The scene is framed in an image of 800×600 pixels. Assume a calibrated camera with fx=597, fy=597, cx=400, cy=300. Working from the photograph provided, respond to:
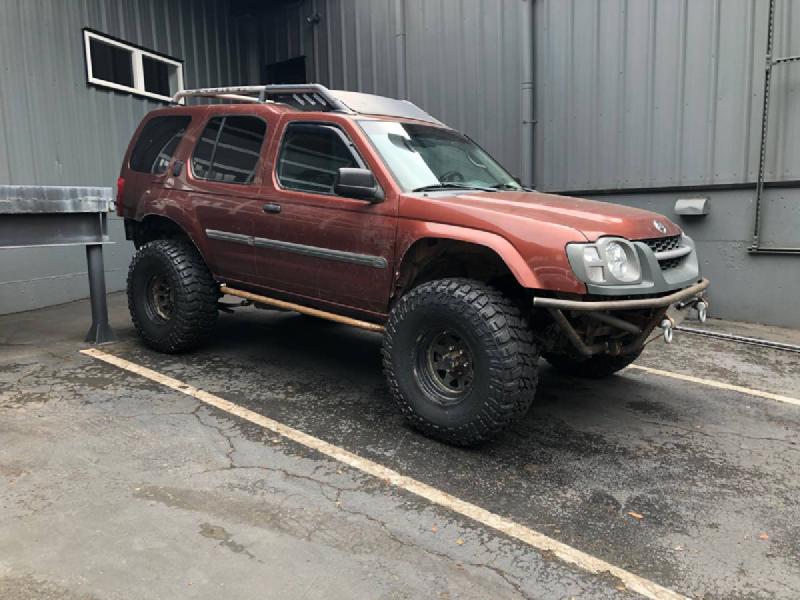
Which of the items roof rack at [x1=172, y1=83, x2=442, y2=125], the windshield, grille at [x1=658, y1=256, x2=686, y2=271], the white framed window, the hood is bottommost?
grille at [x1=658, y1=256, x2=686, y2=271]

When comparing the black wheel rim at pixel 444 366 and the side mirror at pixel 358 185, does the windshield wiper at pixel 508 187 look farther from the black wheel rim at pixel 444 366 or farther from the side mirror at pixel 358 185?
the black wheel rim at pixel 444 366

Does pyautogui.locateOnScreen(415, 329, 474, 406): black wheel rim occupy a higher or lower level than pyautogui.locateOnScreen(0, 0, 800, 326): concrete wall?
lower

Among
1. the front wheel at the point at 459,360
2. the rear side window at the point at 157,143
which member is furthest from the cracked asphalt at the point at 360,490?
the rear side window at the point at 157,143

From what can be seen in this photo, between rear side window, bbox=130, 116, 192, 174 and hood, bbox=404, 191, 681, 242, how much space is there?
2.66m

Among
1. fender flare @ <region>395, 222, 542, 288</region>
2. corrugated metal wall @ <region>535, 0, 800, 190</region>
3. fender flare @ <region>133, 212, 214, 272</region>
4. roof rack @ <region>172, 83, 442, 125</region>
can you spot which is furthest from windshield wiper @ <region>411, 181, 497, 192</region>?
corrugated metal wall @ <region>535, 0, 800, 190</region>

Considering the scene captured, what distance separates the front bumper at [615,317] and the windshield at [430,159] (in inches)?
49.8

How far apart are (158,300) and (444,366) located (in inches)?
117

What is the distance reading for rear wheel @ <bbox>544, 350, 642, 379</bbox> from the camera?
15.8ft

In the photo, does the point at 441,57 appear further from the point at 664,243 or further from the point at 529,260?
the point at 529,260

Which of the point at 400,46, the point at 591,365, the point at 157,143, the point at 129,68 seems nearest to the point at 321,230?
the point at 157,143

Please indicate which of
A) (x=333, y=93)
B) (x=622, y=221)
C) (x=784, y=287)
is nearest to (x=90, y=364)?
(x=333, y=93)

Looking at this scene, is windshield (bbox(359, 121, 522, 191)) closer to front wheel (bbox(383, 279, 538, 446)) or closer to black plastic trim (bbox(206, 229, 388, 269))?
black plastic trim (bbox(206, 229, 388, 269))

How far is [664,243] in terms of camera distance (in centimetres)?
378

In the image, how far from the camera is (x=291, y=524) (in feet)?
9.15
